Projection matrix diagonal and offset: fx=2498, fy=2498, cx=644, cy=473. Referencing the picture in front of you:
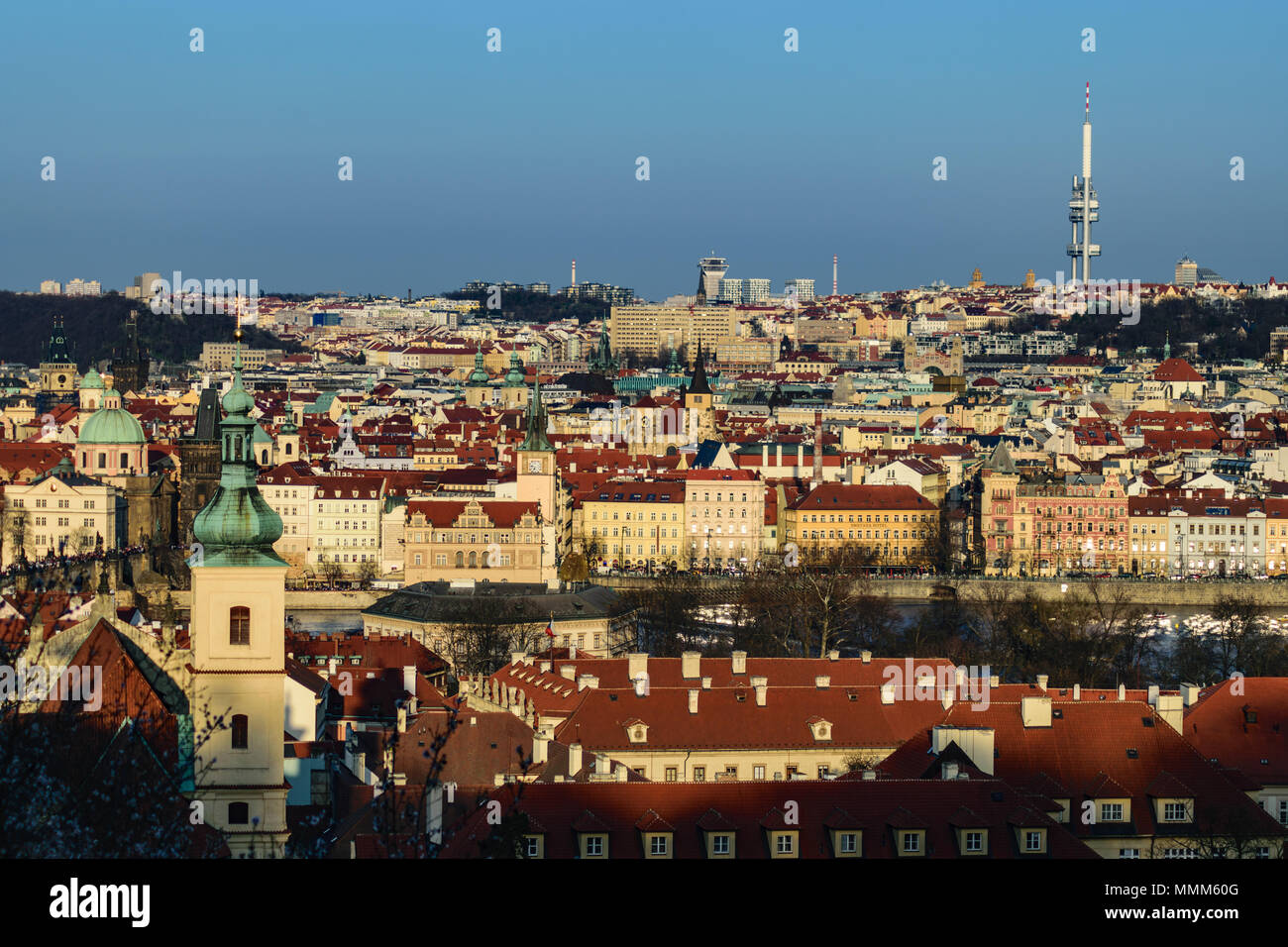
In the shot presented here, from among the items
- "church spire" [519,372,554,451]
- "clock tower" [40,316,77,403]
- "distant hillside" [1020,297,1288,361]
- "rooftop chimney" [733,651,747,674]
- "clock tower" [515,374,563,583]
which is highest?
"distant hillside" [1020,297,1288,361]

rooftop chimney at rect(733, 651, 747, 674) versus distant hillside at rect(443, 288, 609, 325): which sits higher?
distant hillside at rect(443, 288, 609, 325)

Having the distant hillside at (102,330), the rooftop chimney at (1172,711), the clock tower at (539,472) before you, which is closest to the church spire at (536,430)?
the clock tower at (539,472)

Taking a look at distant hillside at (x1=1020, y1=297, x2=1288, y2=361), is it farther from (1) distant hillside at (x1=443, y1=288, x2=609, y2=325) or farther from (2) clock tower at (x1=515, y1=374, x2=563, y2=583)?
(2) clock tower at (x1=515, y1=374, x2=563, y2=583)

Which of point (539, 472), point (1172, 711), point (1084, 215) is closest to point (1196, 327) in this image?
point (1084, 215)

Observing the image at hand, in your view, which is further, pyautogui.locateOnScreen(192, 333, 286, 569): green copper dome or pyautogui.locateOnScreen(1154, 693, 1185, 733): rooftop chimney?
pyautogui.locateOnScreen(1154, 693, 1185, 733): rooftop chimney

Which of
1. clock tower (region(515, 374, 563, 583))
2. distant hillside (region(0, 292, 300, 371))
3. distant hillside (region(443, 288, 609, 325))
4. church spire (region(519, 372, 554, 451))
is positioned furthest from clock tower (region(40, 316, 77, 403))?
distant hillside (region(443, 288, 609, 325))

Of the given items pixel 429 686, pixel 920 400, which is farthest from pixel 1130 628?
pixel 920 400

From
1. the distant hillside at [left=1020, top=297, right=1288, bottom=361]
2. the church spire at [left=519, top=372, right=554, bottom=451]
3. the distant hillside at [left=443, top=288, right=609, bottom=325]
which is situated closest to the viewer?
the church spire at [left=519, top=372, right=554, bottom=451]
